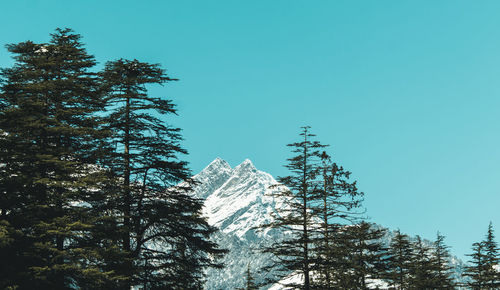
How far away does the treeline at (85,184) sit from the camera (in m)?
19.0

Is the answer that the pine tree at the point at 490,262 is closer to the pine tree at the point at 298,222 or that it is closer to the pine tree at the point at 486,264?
the pine tree at the point at 486,264

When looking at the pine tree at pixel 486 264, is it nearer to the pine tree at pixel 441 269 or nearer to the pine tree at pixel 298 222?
the pine tree at pixel 441 269

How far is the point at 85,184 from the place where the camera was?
62.6 ft

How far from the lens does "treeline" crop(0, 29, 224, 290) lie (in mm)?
18953

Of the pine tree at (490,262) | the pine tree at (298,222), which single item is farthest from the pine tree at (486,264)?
the pine tree at (298,222)

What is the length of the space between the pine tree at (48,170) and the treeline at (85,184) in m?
0.05

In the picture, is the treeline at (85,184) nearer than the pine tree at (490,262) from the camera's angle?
Yes

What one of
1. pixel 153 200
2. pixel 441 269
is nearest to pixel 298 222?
pixel 153 200

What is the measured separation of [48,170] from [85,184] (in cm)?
254

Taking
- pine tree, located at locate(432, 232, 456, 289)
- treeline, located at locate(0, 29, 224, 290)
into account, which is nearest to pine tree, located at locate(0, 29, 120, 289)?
treeline, located at locate(0, 29, 224, 290)

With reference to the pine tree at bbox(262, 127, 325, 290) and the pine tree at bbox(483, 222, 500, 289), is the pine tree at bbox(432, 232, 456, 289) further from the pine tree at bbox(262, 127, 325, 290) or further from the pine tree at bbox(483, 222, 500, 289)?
the pine tree at bbox(262, 127, 325, 290)

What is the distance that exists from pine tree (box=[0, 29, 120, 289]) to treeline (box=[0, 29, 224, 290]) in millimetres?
45

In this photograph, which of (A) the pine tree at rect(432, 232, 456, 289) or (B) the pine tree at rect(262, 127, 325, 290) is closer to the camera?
(B) the pine tree at rect(262, 127, 325, 290)

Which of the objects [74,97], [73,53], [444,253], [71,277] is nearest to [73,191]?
[71,277]
